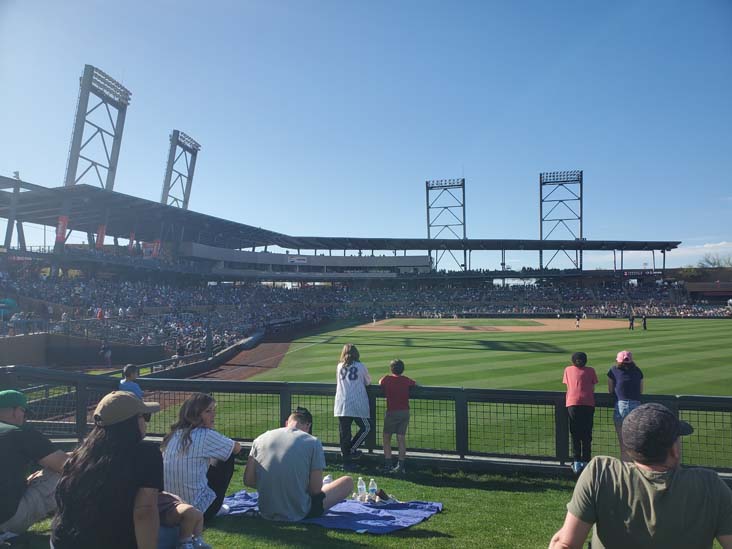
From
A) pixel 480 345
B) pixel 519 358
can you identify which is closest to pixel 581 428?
pixel 519 358

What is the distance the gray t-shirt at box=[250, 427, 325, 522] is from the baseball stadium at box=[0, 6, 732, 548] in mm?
161

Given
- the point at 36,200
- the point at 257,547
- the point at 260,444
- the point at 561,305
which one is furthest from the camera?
the point at 561,305

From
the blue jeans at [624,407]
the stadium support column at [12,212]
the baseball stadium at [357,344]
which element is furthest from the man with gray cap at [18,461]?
the stadium support column at [12,212]

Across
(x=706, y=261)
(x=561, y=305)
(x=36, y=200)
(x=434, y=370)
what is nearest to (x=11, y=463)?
(x=434, y=370)

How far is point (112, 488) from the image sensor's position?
109 inches

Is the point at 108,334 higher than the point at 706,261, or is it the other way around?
the point at 706,261

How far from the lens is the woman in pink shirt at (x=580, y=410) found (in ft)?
21.6

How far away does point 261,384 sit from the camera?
25.0ft

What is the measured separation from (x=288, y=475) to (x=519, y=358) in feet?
57.7

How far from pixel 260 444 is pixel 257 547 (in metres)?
0.87

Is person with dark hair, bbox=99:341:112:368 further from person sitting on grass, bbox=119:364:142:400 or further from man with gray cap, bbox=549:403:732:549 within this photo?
man with gray cap, bbox=549:403:732:549

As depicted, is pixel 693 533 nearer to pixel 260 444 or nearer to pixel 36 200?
pixel 260 444

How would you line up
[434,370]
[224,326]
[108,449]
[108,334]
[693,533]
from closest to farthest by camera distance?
[693,533]
[108,449]
[434,370]
[108,334]
[224,326]

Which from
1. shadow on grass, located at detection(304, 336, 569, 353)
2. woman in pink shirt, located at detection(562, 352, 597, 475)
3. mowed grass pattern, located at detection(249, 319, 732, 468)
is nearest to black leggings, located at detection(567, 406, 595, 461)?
woman in pink shirt, located at detection(562, 352, 597, 475)
